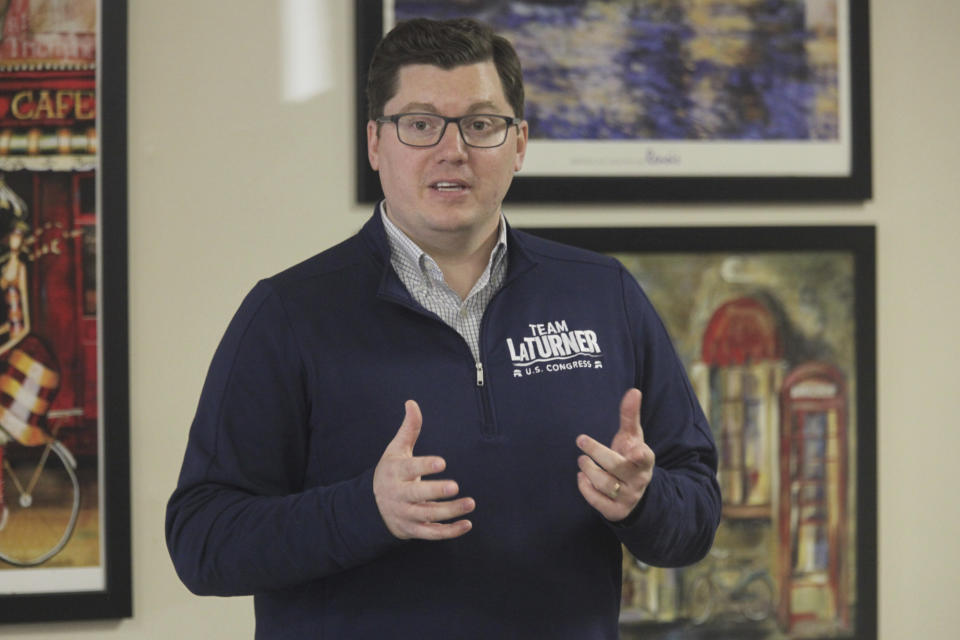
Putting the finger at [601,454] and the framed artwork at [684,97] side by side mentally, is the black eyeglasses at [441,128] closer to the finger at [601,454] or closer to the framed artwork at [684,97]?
the finger at [601,454]

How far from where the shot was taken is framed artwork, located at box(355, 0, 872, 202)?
6.59 ft

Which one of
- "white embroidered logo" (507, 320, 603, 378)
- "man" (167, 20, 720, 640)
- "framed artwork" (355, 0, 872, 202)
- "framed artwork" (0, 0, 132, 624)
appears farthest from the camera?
"framed artwork" (355, 0, 872, 202)

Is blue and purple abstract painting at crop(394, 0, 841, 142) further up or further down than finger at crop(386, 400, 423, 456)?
further up

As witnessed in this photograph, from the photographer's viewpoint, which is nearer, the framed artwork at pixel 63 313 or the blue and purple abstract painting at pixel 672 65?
the framed artwork at pixel 63 313

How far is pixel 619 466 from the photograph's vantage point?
1143mm

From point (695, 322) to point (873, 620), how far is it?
0.70 meters

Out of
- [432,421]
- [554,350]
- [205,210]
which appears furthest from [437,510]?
[205,210]

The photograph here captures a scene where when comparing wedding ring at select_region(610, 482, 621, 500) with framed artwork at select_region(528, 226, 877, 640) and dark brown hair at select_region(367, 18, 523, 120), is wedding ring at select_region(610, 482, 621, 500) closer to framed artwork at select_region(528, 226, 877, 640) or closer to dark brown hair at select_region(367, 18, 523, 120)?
dark brown hair at select_region(367, 18, 523, 120)

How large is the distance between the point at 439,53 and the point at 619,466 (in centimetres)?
57

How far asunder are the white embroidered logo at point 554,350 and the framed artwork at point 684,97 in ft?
2.23

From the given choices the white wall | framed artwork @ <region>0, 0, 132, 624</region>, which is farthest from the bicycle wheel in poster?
the white wall

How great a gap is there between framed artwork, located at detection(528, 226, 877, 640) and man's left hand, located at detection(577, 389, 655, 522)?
3.00 ft

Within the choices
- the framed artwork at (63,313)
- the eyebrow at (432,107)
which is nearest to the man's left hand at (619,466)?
the eyebrow at (432,107)

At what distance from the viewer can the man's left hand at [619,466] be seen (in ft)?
3.73
